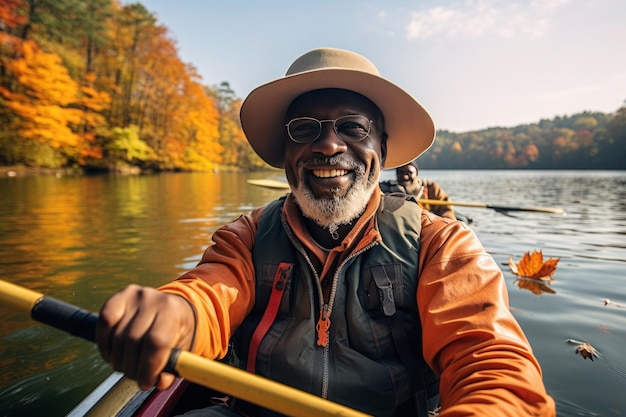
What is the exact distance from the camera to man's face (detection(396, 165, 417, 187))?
6.91m

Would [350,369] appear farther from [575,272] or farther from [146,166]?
[146,166]

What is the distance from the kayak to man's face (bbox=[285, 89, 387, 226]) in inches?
51.0

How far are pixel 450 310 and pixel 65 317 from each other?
1405 millimetres

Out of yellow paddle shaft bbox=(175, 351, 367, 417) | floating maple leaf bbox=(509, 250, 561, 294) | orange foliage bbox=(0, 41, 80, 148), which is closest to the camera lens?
yellow paddle shaft bbox=(175, 351, 367, 417)

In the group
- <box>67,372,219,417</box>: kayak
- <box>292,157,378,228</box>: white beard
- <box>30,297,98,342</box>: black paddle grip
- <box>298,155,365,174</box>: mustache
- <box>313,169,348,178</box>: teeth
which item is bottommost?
<box>67,372,219,417</box>: kayak

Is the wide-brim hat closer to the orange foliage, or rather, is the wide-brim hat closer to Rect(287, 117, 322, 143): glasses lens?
Rect(287, 117, 322, 143): glasses lens

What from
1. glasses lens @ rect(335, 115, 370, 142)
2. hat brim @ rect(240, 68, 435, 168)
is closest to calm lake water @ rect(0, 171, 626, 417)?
hat brim @ rect(240, 68, 435, 168)

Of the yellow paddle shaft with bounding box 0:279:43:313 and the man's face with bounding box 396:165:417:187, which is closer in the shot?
the yellow paddle shaft with bounding box 0:279:43:313

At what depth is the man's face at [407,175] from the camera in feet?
22.7

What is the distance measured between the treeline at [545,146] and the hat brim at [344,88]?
7558cm

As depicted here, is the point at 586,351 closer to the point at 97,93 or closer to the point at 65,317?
the point at 65,317

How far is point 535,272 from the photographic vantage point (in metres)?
5.61

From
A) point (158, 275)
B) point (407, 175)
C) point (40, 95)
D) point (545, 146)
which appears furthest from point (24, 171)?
point (545, 146)

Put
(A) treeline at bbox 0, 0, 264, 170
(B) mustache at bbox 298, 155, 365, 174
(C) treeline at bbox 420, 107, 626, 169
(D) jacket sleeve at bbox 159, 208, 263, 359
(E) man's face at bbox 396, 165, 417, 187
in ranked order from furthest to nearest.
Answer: (C) treeline at bbox 420, 107, 626, 169, (A) treeline at bbox 0, 0, 264, 170, (E) man's face at bbox 396, 165, 417, 187, (B) mustache at bbox 298, 155, 365, 174, (D) jacket sleeve at bbox 159, 208, 263, 359
